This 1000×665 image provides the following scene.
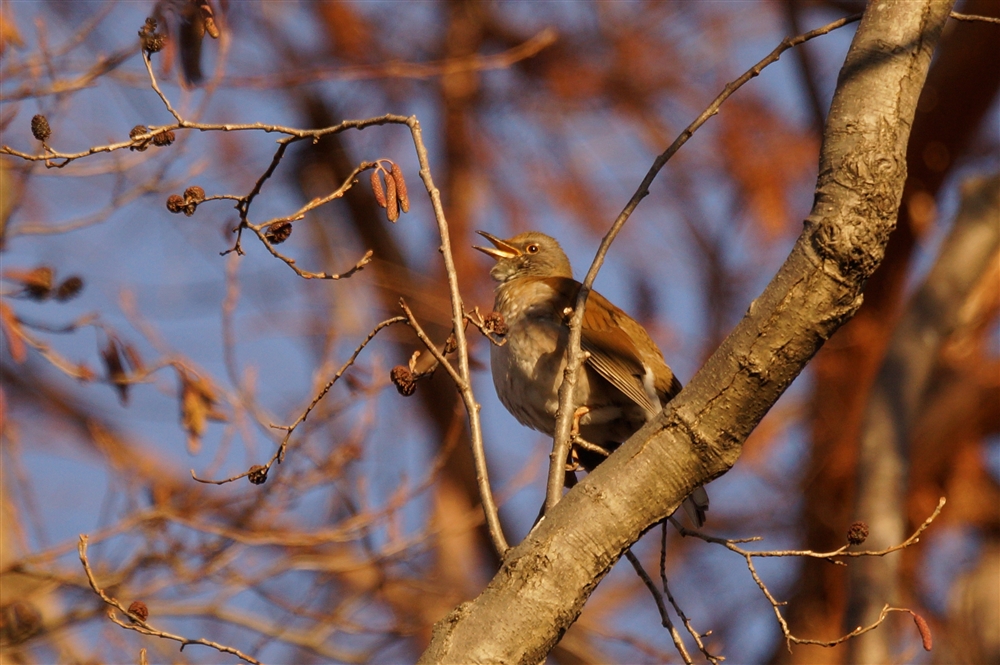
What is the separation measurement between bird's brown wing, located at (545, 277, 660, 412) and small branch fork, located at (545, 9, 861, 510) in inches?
45.5

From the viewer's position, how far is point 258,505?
5.60 meters

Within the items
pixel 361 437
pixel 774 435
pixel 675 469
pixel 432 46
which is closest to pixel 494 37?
pixel 432 46

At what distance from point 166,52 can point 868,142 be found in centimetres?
277

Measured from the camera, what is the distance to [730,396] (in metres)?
2.50

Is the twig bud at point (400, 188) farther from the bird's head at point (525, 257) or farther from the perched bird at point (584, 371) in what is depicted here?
the bird's head at point (525, 257)

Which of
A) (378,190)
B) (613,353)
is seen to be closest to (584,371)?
(613,353)

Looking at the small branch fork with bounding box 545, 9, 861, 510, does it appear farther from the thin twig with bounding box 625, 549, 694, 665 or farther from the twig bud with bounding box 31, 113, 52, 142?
the twig bud with bounding box 31, 113, 52, 142

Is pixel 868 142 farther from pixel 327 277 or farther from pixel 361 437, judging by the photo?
pixel 361 437

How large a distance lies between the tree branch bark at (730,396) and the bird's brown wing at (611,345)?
177 centimetres

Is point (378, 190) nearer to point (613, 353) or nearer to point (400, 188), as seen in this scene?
point (400, 188)

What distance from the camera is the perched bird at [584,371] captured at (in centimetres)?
471

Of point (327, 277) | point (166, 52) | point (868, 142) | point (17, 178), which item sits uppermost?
point (17, 178)

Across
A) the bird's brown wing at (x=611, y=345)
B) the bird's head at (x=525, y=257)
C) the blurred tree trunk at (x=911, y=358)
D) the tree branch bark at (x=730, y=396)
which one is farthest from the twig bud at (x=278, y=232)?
the blurred tree trunk at (x=911, y=358)

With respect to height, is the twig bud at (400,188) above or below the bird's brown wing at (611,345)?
below
